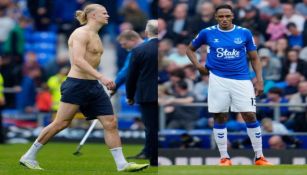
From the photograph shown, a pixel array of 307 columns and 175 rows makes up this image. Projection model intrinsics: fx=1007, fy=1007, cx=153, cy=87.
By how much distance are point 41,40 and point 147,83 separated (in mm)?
13375

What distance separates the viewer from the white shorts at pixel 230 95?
12.9 metres

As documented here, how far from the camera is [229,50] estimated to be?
12.7 metres

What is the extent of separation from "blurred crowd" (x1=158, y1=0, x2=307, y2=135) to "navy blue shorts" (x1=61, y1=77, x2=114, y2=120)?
5.66 metres

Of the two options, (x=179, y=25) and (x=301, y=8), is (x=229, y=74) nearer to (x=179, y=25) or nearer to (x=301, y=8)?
(x=179, y=25)

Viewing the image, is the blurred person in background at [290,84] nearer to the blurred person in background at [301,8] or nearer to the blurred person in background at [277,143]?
the blurred person in background at [277,143]

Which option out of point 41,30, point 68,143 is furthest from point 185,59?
point 41,30

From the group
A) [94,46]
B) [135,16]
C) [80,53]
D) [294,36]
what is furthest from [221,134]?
[135,16]

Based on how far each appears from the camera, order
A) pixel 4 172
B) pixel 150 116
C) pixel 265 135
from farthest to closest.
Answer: pixel 265 135 → pixel 150 116 → pixel 4 172

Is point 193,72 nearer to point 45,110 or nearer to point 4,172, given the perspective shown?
point 45,110

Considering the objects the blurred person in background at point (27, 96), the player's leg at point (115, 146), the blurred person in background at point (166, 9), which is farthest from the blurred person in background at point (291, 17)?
the player's leg at point (115, 146)

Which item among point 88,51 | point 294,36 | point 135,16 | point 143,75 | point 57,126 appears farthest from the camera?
point 135,16

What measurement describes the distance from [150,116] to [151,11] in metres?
12.0

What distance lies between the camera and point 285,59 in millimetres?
18969

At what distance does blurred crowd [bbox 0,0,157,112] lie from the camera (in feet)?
78.0
